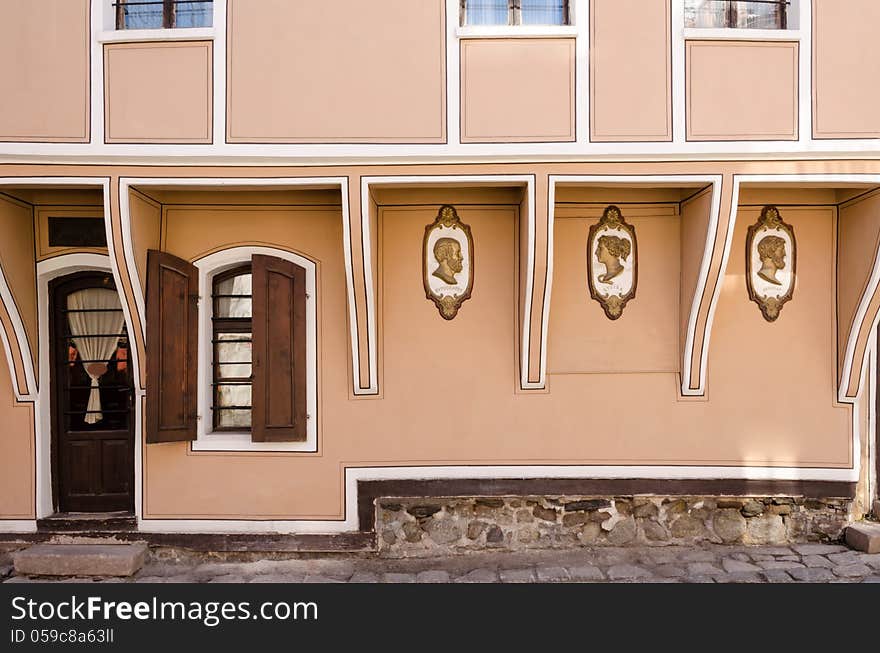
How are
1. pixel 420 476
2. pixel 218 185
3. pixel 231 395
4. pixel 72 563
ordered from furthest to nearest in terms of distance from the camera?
pixel 231 395
pixel 420 476
pixel 72 563
pixel 218 185

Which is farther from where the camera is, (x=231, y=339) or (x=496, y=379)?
(x=231, y=339)

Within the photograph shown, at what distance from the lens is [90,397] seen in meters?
4.91

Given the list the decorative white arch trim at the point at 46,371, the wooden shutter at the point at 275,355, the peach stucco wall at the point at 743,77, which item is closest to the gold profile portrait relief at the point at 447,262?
the wooden shutter at the point at 275,355

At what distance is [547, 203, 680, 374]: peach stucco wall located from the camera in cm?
471

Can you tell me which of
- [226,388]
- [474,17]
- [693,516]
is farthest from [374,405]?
[474,17]

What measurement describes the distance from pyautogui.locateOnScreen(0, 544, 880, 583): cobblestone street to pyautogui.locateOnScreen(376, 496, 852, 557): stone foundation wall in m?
0.10

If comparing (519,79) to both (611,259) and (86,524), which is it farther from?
(86,524)

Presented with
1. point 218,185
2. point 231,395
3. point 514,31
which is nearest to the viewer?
point 514,31

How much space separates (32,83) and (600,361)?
18.5 ft

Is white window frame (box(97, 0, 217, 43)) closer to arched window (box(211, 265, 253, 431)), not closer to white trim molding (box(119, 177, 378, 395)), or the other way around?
white trim molding (box(119, 177, 378, 395))

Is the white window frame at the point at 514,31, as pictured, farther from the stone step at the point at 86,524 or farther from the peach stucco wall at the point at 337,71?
the stone step at the point at 86,524

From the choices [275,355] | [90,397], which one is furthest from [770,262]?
[90,397]

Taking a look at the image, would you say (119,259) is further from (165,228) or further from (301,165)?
(301,165)

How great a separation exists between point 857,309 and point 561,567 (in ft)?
12.0
